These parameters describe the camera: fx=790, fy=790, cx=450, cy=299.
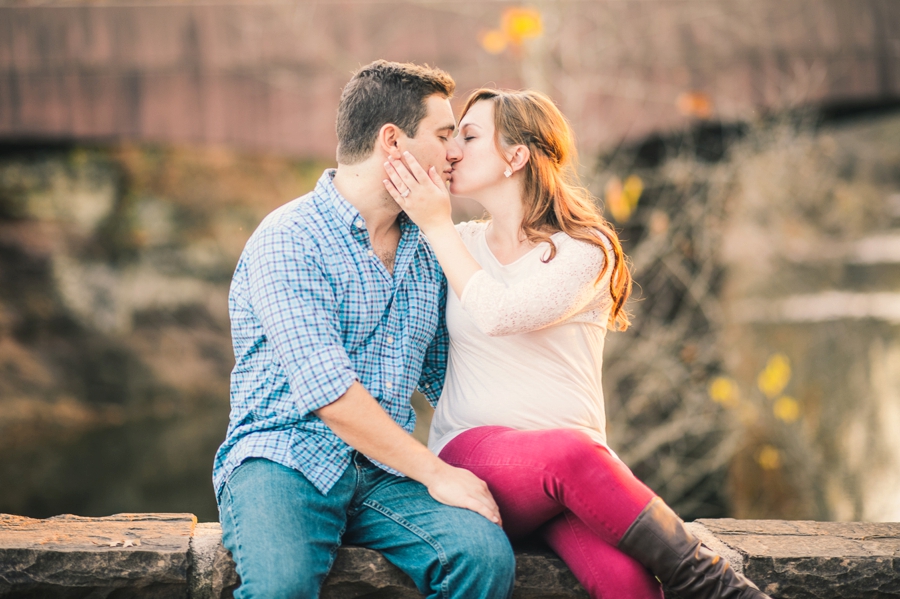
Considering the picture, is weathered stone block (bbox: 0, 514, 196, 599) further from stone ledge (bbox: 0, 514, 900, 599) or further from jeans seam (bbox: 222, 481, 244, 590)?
jeans seam (bbox: 222, 481, 244, 590)

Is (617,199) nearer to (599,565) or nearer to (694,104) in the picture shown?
(694,104)

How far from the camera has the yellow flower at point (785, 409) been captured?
5809 millimetres

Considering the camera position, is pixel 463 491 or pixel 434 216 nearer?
pixel 463 491

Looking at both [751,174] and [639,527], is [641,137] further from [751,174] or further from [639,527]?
[639,527]

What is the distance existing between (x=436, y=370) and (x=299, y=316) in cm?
62

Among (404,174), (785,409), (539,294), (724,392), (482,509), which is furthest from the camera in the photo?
(785,409)

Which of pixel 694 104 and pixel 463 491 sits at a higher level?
pixel 694 104

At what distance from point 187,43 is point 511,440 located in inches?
191

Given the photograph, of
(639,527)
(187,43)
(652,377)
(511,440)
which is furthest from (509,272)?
(187,43)

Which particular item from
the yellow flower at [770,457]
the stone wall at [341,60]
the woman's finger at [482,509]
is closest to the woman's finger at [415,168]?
the woman's finger at [482,509]

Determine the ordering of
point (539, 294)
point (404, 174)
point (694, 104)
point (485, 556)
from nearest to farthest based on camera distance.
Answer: point (485, 556)
point (539, 294)
point (404, 174)
point (694, 104)

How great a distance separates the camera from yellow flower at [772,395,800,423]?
19.1ft

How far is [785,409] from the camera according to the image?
5.82 meters

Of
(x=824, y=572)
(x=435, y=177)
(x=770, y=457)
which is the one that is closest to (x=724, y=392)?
(x=770, y=457)
